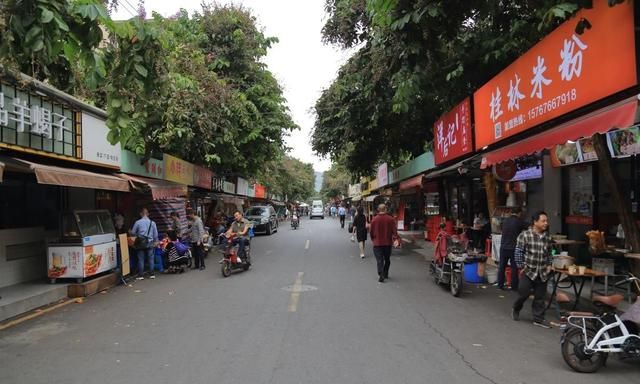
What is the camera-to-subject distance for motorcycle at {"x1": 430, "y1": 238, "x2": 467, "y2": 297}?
30.8 feet

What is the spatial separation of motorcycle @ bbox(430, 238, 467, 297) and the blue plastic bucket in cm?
53

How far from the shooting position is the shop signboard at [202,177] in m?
22.1

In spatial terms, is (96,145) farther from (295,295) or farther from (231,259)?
(295,295)

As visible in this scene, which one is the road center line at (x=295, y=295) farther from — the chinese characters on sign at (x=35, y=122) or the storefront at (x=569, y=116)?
the chinese characters on sign at (x=35, y=122)

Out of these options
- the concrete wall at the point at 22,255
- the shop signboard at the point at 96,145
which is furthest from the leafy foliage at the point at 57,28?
the shop signboard at the point at 96,145

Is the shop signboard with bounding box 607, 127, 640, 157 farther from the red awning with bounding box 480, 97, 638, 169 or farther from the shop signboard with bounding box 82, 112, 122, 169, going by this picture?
the shop signboard with bounding box 82, 112, 122, 169

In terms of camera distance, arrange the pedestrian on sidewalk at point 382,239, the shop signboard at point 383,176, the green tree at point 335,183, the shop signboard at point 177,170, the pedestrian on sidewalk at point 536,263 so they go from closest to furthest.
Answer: the pedestrian on sidewalk at point 536,263 < the pedestrian on sidewalk at point 382,239 < the shop signboard at point 177,170 < the shop signboard at point 383,176 < the green tree at point 335,183

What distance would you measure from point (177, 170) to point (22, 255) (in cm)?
905

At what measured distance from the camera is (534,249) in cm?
701

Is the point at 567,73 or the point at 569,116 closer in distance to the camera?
the point at 567,73

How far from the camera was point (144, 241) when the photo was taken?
12.4 meters

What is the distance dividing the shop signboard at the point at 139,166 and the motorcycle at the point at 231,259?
3.90 m

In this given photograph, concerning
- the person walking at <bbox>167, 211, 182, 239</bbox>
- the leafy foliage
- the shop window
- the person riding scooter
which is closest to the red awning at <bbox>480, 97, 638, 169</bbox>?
the leafy foliage

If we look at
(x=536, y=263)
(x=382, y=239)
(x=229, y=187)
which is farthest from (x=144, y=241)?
(x=229, y=187)
